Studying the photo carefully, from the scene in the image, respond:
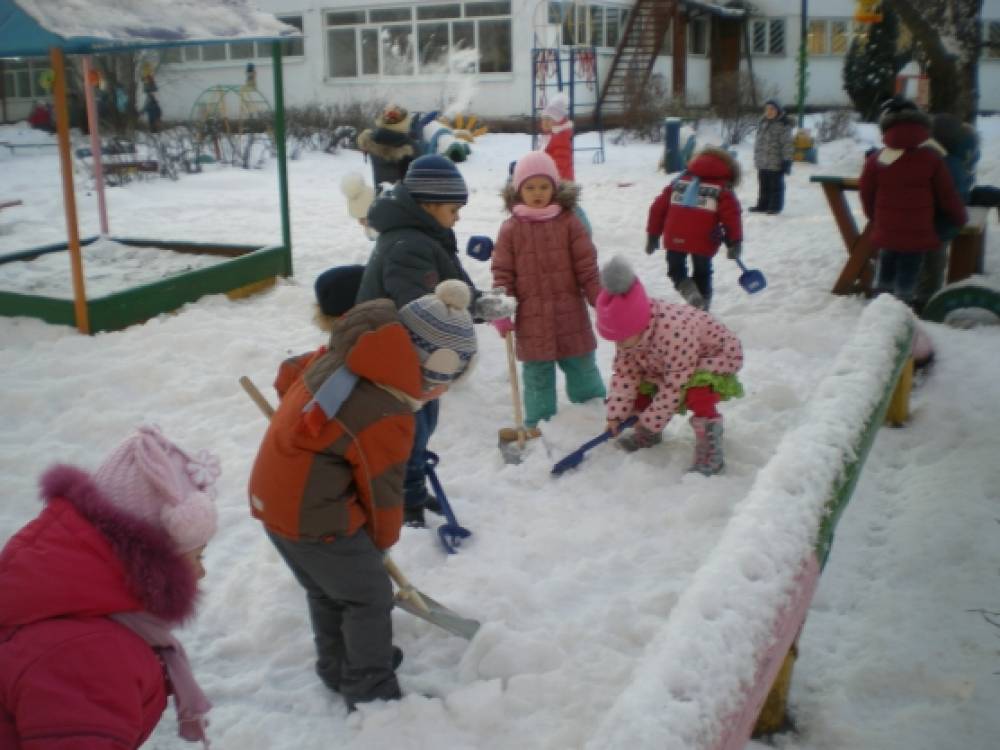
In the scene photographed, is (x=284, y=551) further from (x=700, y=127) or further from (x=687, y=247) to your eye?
(x=700, y=127)

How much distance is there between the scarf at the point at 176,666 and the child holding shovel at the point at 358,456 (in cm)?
59

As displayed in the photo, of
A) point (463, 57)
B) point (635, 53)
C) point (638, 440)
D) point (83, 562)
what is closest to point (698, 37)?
point (635, 53)

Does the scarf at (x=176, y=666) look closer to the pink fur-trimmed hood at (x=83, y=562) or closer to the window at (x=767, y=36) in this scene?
the pink fur-trimmed hood at (x=83, y=562)

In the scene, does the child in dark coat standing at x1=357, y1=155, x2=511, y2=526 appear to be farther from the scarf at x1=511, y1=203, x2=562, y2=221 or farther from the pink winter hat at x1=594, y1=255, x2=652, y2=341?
the scarf at x1=511, y1=203, x2=562, y2=221

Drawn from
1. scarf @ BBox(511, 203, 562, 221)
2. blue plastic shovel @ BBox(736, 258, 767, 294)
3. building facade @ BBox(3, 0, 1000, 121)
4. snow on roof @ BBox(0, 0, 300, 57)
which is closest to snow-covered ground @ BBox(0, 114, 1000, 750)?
blue plastic shovel @ BBox(736, 258, 767, 294)

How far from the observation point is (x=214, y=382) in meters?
5.82

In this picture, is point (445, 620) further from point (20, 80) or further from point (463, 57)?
point (20, 80)

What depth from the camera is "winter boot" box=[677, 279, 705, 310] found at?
23.0ft

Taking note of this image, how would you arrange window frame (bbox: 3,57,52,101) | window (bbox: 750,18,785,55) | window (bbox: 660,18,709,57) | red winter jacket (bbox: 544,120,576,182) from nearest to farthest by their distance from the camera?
red winter jacket (bbox: 544,120,576,182) < window frame (bbox: 3,57,52,101) < window (bbox: 660,18,709,57) < window (bbox: 750,18,785,55)

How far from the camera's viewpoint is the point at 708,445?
4.51m

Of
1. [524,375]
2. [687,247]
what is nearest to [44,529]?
[524,375]

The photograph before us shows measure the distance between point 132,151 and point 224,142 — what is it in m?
1.78

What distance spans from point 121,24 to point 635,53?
18065mm

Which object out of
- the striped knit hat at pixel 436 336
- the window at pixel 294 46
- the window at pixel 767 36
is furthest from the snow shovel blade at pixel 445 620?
the window at pixel 767 36
